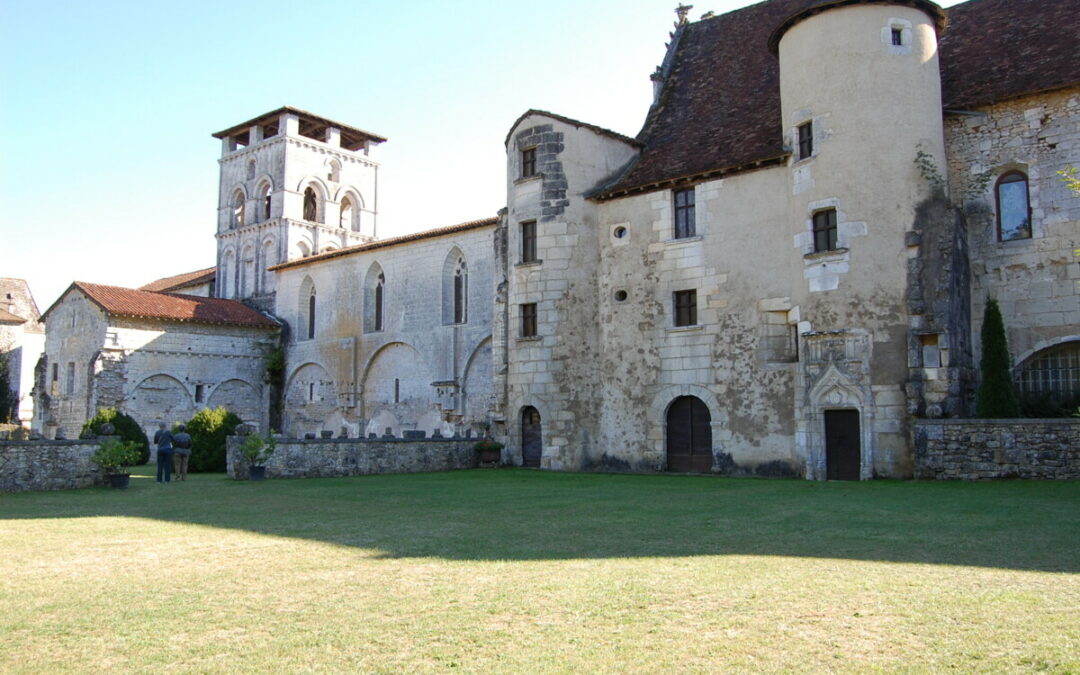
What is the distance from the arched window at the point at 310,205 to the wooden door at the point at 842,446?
39838 millimetres

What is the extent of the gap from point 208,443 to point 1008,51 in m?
25.8

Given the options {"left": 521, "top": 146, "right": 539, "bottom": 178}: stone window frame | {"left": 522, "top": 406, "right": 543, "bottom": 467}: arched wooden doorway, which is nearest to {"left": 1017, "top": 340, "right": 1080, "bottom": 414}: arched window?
{"left": 522, "top": 406, "right": 543, "bottom": 467}: arched wooden doorway

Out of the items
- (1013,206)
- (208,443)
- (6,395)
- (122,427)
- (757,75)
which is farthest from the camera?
(6,395)

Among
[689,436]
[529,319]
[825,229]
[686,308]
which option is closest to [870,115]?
[825,229]

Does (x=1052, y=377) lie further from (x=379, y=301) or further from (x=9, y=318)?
(x=9, y=318)

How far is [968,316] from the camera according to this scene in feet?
73.0

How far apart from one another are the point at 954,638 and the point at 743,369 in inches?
746

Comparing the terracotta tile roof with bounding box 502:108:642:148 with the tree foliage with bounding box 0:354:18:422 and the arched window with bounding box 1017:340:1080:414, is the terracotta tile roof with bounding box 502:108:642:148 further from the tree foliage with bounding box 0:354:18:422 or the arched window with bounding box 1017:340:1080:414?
the tree foliage with bounding box 0:354:18:422

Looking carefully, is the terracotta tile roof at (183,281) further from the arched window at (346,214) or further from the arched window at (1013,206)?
the arched window at (1013,206)

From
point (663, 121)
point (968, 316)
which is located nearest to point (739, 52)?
point (663, 121)

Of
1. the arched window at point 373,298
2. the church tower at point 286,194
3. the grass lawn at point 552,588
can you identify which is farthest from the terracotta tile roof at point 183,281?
the grass lawn at point 552,588

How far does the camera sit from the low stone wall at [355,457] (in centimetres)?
2339

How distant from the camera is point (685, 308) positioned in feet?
86.0

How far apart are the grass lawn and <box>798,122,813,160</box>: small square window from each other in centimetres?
1165
